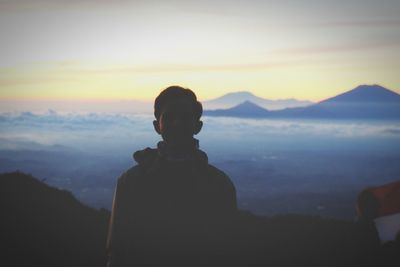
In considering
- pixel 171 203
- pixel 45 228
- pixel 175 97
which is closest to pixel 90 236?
pixel 45 228

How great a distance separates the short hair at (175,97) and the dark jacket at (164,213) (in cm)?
41

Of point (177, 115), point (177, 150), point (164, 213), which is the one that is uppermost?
point (177, 115)

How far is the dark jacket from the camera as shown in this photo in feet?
9.55

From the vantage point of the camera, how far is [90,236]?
10.1m

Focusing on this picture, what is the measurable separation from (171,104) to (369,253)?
1360cm

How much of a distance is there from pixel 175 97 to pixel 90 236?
8.19 m

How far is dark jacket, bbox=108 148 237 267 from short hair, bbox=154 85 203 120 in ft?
1.34

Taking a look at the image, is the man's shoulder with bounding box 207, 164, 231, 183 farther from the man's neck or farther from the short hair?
the short hair

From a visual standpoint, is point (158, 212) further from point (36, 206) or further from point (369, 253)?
point (369, 253)

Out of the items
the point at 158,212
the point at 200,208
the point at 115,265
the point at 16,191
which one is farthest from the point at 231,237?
the point at 16,191

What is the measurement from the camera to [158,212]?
2.93 meters

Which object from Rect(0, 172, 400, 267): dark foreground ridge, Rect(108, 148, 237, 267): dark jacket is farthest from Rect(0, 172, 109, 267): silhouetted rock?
Rect(108, 148, 237, 267): dark jacket

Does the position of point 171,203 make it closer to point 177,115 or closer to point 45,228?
point 177,115

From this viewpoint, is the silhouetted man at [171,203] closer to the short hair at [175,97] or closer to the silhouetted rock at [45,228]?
the short hair at [175,97]
